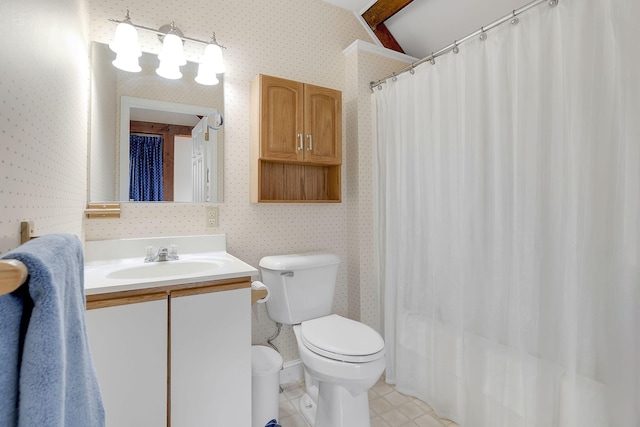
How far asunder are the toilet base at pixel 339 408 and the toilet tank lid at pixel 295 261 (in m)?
0.61

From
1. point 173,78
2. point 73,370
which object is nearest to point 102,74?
point 173,78

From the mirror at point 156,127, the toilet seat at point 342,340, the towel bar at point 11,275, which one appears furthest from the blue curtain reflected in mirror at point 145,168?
the towel bar at point 11,275

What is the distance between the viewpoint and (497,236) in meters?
1.45

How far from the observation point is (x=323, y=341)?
1.53 metres

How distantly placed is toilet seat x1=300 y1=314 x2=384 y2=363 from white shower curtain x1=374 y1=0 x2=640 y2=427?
45cm

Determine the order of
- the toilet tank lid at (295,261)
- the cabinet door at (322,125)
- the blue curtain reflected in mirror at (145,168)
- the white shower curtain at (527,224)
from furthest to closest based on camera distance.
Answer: the cabinet door at (322,125), the toilet tank lid at (295,261), the blue curtain reflected in mirror at (145,168), the white shower curtain at (527,224)

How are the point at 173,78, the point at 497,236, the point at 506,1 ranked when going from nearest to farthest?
the point at 497,236 < the point at 173,78 < the point at 506,1

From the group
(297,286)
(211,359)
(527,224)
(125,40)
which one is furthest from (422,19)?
(211,359)

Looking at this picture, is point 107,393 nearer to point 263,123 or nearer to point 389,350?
point 263,123

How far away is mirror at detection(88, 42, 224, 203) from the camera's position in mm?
1618

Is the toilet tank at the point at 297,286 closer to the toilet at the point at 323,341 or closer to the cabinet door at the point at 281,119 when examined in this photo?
the toilet at the point at 323,341

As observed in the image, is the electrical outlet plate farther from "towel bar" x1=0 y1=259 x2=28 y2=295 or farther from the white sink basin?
"towel bar" x1=0 y1=259 x2=28 y2=295

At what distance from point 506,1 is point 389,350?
2252 mm

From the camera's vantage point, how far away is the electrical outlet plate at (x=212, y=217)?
1858 millimetres
